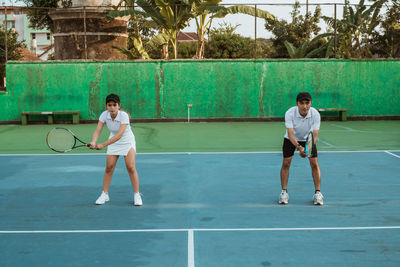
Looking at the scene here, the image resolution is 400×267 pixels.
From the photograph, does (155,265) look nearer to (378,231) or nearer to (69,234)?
(69,234)

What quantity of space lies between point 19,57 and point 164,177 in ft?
96.5

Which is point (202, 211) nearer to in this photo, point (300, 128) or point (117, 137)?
point (117, 137)

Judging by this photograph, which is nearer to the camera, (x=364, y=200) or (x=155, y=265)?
(x=155, y=265)

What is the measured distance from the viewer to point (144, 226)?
5.79 meters

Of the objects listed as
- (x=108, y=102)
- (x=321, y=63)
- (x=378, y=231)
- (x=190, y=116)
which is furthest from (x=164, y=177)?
(x=321, y=63)

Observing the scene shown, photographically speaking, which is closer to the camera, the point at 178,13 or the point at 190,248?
the point at 190,248

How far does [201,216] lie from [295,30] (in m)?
31.1

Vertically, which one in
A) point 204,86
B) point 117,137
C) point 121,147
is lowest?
point 121,147

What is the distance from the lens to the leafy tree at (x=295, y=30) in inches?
1367

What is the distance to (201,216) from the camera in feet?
20.4

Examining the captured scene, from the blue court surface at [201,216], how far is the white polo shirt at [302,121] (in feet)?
3.29

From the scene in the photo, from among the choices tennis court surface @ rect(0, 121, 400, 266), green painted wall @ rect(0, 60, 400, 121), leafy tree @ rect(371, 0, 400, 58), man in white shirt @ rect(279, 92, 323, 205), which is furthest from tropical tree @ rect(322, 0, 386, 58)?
man in white shirt @ rect(279, 92, 323, 205)

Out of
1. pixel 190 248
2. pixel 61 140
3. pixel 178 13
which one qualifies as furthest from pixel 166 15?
pixel 190 248

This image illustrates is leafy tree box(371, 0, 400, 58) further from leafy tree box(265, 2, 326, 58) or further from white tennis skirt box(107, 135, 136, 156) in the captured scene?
white tennis skirt box(107, 135, 136, 156)
